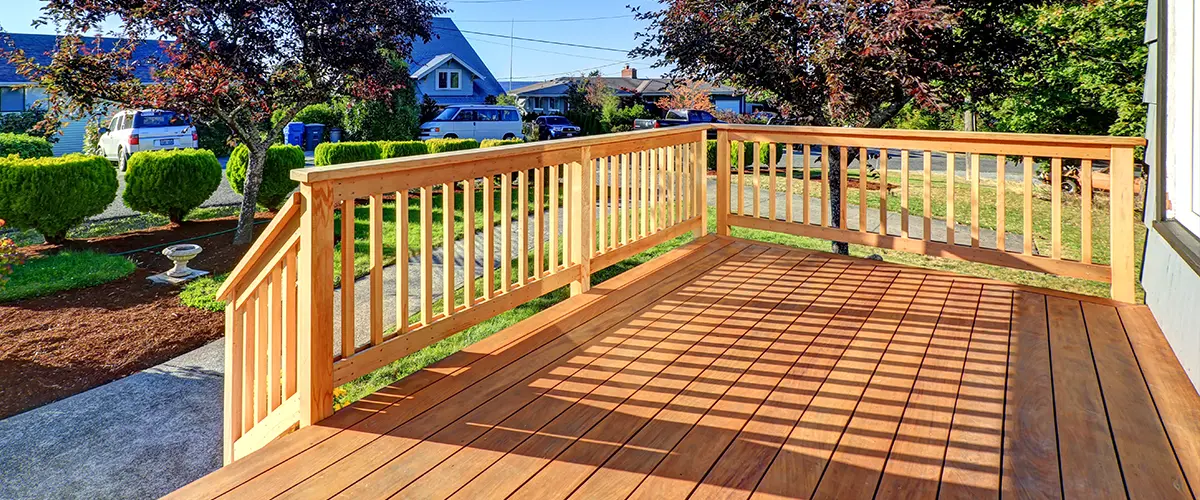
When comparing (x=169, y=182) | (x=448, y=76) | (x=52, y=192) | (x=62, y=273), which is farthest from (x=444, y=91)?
(x=62, y=273)

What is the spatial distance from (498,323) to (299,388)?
8.34 ft

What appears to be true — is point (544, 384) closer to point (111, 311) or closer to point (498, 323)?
point (498, 323)

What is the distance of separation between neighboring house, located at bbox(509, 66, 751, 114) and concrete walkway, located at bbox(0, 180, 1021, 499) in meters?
29.0

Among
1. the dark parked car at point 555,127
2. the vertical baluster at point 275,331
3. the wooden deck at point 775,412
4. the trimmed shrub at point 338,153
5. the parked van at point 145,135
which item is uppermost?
the dark parked car at point 555,127

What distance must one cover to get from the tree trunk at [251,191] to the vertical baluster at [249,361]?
Result: 17.9ft

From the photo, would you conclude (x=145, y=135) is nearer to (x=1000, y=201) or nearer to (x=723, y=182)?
(x=723, y=182)

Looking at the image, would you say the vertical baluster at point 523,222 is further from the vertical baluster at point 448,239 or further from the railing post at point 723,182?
the railing post at point 723,182

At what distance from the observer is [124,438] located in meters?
3.45

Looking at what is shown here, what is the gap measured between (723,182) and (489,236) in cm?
244

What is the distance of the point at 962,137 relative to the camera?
405 cm

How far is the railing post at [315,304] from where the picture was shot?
2260 millimetres

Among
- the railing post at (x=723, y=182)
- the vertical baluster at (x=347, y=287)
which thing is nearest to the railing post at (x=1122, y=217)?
the railing post at (x=723, y=182)

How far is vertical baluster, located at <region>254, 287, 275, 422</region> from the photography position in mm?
2484

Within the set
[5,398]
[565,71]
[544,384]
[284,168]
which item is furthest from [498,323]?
[565,71]
